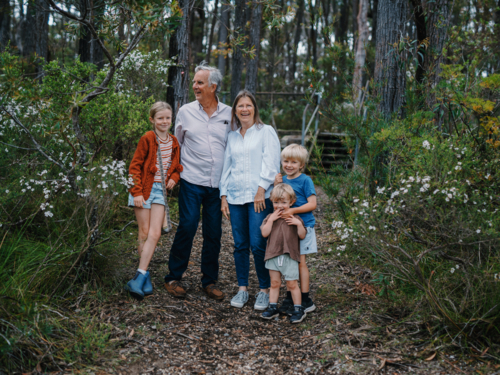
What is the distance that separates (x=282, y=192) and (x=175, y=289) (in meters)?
1.42

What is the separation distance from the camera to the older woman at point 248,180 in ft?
12.1

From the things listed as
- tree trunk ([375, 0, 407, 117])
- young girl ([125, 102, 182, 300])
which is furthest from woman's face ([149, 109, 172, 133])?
tree trunk ([375, 0, 407, 117])

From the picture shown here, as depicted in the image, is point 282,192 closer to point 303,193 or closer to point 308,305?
point 303,193

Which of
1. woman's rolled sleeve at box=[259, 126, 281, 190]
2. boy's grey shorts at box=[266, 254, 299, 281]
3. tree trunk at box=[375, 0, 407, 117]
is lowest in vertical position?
boy's grey shorts at box=[266, 254, 299, 281]

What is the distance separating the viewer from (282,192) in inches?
137

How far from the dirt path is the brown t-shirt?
0.61 m

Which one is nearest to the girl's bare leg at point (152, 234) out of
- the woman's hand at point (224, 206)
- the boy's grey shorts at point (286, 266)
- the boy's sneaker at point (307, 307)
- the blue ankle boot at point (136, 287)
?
the blue ankle boot at point (136, 287)

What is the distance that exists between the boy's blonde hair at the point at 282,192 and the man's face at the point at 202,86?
1114 mm

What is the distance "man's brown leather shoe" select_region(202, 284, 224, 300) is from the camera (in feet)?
13.0

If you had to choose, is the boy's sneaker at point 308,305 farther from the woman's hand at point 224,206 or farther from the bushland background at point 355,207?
the woman's hand at point 224,206

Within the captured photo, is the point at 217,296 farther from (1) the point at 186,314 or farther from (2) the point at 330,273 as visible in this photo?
(2) the point at 330,273

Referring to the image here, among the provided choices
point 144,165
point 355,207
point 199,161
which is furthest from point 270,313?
point 144,165

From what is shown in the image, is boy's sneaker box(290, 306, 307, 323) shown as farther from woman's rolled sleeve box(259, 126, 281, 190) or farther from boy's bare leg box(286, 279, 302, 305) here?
woman's rolled sleeve box(259, 126, 281, 190)

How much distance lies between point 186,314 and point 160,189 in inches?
45.3
